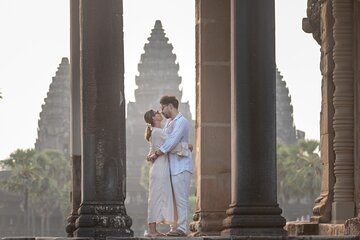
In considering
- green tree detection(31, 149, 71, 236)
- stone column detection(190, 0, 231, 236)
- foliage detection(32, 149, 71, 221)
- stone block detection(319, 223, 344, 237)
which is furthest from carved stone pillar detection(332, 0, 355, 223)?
green tree detection(31, 149, 71, 236)

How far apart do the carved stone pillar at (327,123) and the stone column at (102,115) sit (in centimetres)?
918

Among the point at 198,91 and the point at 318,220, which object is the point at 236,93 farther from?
the point at 318,220

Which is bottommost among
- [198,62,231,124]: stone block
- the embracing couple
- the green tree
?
the green tree

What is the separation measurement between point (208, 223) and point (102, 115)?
5.14 metres

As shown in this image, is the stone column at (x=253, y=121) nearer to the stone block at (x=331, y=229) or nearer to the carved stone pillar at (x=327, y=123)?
the stone block at (x=331, y=229)

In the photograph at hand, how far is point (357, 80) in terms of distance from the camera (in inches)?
1202

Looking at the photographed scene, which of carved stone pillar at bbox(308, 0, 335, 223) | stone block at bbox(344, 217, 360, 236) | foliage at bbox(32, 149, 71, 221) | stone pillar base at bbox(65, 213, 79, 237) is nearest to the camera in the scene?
stone block at bbox(344, 217, 360, 236)

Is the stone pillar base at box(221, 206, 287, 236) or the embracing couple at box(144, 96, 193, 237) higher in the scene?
the embracing couple at box(144, 96, 193, 237)

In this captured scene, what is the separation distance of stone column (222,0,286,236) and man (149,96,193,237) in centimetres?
228

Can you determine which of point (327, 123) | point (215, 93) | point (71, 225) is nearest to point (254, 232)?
point (71, 225)

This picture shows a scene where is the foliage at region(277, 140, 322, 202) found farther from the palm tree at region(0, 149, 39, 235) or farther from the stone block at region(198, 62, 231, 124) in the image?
the stone block at region(198, 62, 231, 124)

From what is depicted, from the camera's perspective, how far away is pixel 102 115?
74.2 ft

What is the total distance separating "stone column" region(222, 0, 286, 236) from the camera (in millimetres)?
22469

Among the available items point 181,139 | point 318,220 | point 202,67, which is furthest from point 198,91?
point 318,220
